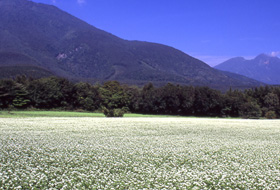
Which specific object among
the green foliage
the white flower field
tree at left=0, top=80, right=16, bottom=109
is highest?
tree at left=0, top=80, right=16, bottom=109

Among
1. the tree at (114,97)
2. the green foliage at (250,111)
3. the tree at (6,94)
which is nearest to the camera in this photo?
the tree at (6,94)

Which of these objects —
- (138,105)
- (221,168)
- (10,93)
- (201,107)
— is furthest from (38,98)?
(221,168)

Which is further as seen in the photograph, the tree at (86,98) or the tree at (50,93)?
the tree at (86,98)

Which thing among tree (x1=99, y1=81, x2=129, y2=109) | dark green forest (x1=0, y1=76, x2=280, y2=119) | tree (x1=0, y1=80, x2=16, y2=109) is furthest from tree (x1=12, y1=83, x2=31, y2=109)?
tree (x1=99, y1=81, x2=129, y2=109)

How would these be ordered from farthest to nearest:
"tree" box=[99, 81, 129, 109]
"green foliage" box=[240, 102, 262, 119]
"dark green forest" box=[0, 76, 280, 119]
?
"tree" box=[99, 81, 129, 109], "dark green forest" box=[0, 76, 280, 119], "green foliage" box=[240, 102, 262, 119]

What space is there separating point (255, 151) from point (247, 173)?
574cm

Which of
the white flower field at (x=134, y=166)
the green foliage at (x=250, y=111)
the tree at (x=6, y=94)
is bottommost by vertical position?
the white flower field at (x=134, y=166)

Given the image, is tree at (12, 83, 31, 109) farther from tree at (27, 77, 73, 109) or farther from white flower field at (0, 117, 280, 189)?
white flower field at (0, 117, 280, 189)

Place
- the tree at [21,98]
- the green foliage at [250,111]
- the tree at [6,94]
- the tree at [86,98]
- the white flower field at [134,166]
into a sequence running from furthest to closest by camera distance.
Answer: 1. the tree at [86,98]
2. the green foliage at [250,111]
3. the tree at [21,98]
4. the tree at [6,94]
5. the white flower field at [134,166]

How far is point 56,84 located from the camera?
253 ft

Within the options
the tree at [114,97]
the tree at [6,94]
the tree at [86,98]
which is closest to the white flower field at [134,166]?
Result: the tree at [6,94]

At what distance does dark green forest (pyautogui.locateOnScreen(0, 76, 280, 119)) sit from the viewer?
68.9 m

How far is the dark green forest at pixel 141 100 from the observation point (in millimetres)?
68875

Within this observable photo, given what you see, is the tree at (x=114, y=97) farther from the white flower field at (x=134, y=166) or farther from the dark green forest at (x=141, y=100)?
the white flower field at (x=134, y=166)
